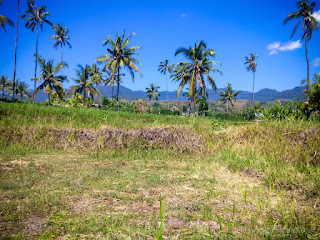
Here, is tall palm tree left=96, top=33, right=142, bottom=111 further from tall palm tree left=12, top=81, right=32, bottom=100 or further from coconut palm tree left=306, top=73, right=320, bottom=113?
tall palm tree left=12, top=81, right=32, bottom=100

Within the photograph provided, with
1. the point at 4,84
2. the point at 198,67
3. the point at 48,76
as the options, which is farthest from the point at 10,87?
the point at 198,67

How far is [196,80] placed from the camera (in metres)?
22.4

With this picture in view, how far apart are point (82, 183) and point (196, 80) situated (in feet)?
66.6

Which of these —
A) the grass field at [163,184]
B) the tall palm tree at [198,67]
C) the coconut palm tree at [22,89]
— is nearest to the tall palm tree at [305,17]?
the tall palm tree at [198,67]

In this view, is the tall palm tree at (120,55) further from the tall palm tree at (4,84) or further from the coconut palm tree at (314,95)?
the tall palm tree at (4,84)

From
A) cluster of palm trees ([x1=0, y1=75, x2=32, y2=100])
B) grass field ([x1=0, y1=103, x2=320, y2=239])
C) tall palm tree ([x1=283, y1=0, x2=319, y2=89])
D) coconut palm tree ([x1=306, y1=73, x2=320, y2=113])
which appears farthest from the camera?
cluster of palm trees ([x1=0, y1=75, x2=32, y2=100])

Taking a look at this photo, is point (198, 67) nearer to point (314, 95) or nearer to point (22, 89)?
point (314, 95)

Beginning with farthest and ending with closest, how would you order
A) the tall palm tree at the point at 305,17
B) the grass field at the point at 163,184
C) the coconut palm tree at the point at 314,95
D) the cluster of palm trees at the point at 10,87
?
the cluster of palm trees at the point at 10,87 < the tall palm tree at the point at 305,17 < the coconut palm tree at the point at 314,95 < the grass field at the point at 163,184

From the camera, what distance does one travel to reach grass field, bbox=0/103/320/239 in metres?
2.16

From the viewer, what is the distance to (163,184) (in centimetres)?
374

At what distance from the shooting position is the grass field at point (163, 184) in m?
2.16

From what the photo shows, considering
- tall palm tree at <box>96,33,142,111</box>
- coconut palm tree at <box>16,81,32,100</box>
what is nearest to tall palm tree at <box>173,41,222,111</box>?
tall palm tree at <box>96,33,142,111</box>

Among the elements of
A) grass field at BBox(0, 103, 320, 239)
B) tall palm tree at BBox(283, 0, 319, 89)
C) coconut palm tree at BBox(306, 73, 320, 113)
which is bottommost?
grass field at BBox(0, 103, 320, 239)

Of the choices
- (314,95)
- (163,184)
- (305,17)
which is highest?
(305,17)
